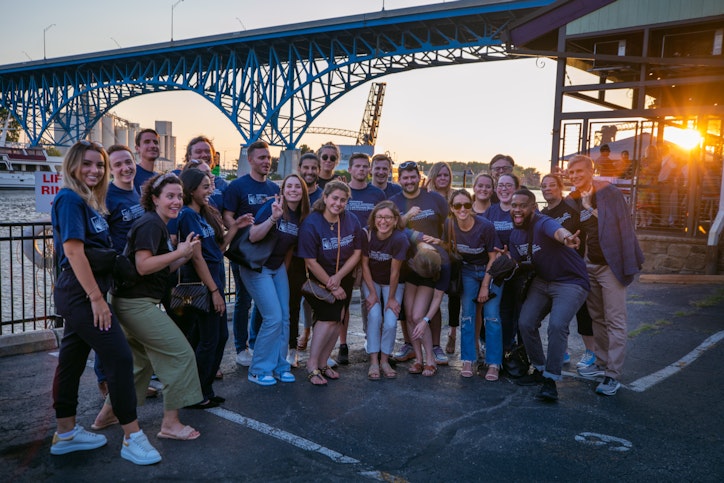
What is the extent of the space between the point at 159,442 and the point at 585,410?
3120mm

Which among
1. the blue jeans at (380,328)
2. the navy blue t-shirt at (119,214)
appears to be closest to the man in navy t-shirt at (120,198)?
the navy blue t-shirt at (119,214)

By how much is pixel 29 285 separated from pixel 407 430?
35.3 feet

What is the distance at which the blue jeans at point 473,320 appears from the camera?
16.5 feet

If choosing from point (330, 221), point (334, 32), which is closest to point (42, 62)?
point (334, 32)

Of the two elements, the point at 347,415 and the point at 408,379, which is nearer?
the point at 347,415

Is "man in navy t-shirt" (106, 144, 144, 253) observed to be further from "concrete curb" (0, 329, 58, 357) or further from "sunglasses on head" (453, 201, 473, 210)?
"sunglasses on head" (453, 201, 473, 210)

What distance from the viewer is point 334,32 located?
2955 centimetres

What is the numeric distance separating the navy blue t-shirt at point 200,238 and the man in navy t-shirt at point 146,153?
100cm

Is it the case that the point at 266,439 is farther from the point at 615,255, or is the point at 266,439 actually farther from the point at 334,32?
the point at 334,32

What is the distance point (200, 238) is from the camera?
13.4 feet

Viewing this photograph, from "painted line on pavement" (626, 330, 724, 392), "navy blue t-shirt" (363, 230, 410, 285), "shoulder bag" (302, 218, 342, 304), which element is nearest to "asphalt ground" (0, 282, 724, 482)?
"painted line on pavement" (626, 330, 724, 392)

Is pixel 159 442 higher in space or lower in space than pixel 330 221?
lower

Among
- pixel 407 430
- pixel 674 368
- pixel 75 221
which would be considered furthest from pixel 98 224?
pixel 674 368

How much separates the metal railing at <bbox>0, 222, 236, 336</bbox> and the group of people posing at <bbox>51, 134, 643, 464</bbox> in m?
2.01
